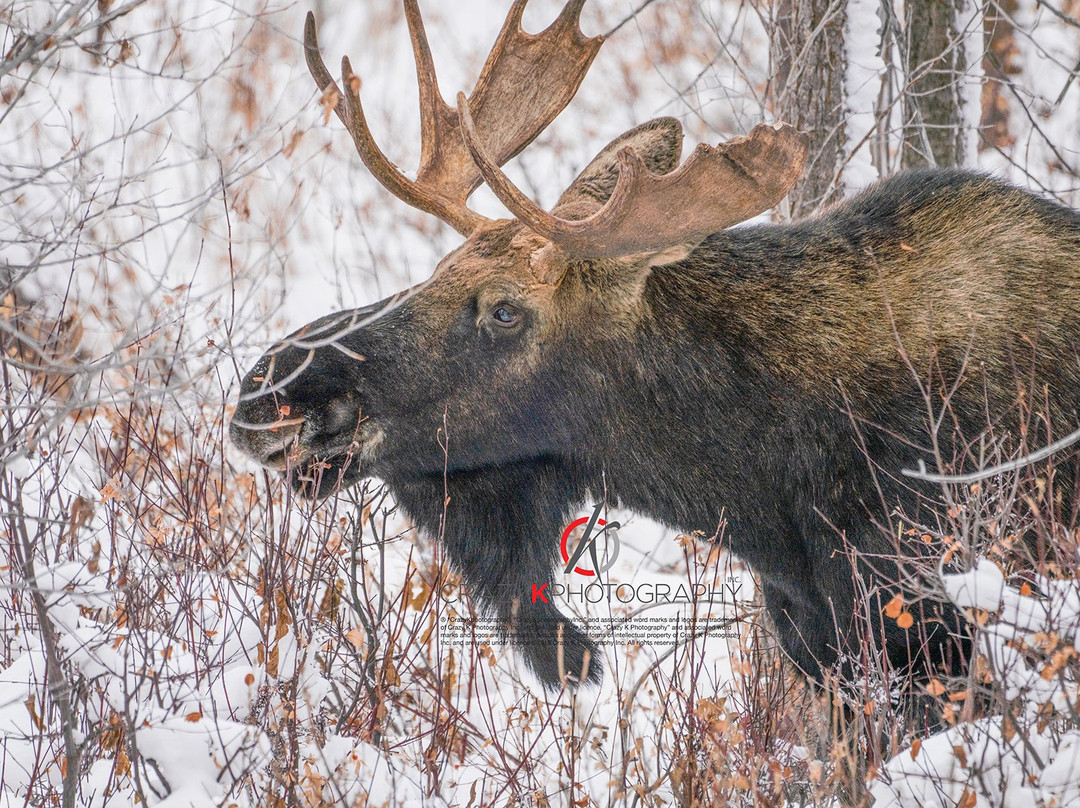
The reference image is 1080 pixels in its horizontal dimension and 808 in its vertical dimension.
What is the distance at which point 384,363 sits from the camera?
12.7 feet

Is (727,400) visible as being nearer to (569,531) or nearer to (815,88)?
(569,531)

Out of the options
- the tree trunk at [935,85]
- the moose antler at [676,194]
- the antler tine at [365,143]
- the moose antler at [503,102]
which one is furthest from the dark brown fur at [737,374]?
the tree trunk at [935,85]

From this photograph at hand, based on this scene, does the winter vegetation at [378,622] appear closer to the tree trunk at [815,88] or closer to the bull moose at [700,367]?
the tree trunk at [815,88]

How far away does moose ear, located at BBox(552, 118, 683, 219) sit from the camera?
165 inches

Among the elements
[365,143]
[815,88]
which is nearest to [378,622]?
[365,143]

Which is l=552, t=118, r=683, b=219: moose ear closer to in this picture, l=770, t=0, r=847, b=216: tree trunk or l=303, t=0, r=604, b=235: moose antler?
l=303, t=0, r=604, b=235: moose antler

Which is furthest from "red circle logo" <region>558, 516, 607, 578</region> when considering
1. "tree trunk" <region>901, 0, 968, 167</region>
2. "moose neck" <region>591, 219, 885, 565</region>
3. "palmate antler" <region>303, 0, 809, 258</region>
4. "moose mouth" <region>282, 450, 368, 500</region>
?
"tree trunk" <region>901, 0, 968, 167</region>

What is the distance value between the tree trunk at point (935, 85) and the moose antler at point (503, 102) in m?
1.99

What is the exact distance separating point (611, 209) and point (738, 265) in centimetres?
63

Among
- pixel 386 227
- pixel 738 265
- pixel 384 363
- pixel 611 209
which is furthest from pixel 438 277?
pixel 386 227

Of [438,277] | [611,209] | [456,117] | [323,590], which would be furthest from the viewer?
[323,590]

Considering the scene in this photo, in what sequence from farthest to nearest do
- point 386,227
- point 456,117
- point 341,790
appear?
point 386,227, point 456,117, point 341,790

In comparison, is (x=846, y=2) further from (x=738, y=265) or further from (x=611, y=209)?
(x=611, y=209)

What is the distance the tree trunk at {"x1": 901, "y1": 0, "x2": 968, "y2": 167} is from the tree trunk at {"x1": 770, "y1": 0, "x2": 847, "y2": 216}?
17.1 inches
